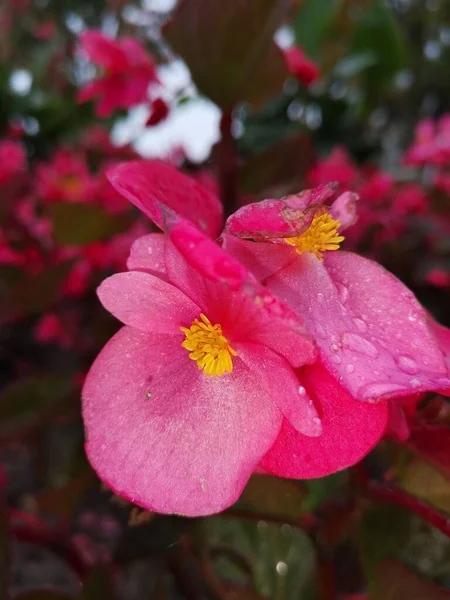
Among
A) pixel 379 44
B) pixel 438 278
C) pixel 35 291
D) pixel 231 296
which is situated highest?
pixel 231 296

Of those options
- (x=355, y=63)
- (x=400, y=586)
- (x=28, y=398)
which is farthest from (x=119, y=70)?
(x=355, y=63)

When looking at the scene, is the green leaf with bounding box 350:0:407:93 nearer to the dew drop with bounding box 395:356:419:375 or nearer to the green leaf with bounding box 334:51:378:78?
the green leaf with bounding box 334:51:378:78

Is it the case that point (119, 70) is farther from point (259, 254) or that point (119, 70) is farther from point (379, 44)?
point (379, 44)

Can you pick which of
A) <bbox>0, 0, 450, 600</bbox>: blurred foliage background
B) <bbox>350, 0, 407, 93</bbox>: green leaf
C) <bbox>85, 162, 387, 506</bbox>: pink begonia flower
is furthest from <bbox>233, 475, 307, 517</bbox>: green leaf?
<bbox>350, 0, 407, 93</bbox>: green leaf

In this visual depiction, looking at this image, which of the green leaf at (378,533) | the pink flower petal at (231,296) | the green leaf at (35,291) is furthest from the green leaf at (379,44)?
the pink flower petal at (231,296)

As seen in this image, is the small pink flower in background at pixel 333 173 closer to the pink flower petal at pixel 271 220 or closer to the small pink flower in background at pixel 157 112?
the small pink flower in background at pixel 157 112

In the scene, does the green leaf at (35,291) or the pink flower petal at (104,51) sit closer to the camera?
the green leaf at (35,291)
